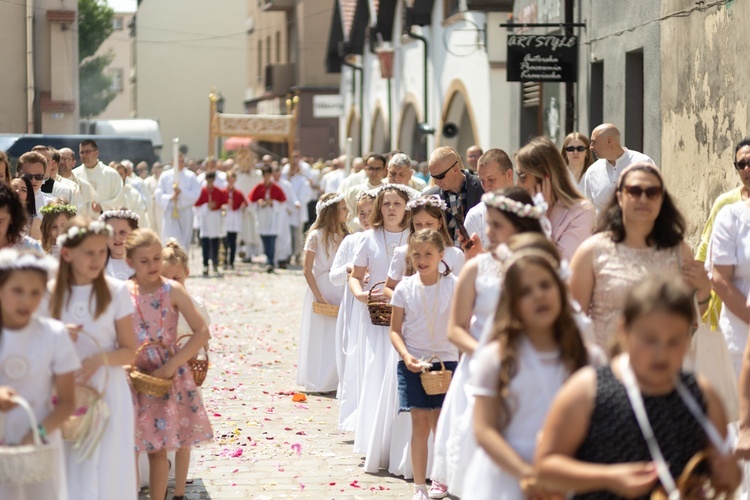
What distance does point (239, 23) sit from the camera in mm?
74812

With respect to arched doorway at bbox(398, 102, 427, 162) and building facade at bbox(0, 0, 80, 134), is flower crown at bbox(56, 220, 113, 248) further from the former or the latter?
building facade at bbox(0, 0, 80, 134)

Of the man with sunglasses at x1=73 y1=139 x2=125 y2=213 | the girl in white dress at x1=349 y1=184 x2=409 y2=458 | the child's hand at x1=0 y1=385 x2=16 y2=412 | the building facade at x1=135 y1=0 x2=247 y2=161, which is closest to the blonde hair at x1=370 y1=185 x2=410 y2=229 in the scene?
the girl in white dress at x1=349 y1=184 x2=409 y2=458

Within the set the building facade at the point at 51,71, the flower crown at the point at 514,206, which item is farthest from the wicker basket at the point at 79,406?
the building facade at the point at 51,71

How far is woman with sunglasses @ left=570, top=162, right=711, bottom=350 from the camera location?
19.2ft

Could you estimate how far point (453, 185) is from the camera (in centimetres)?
1014

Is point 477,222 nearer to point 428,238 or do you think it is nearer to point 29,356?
point 428,238

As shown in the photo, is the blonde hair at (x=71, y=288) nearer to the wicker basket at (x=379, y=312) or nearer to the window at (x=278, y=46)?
the wicker basket at (x=379, y=312)

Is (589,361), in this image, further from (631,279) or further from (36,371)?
(36,371)

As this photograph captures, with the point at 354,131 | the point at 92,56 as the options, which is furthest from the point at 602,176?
the point at 92,56

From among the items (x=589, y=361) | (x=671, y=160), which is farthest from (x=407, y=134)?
(x=589, y=361)

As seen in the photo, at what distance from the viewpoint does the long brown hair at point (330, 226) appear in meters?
11.8

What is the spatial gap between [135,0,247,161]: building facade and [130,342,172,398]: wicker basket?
66.0 meters

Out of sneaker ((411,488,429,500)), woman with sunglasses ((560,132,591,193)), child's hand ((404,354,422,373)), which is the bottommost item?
sneaker ((411,488,429,500))

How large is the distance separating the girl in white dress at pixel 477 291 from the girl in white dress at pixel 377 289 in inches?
95.0
